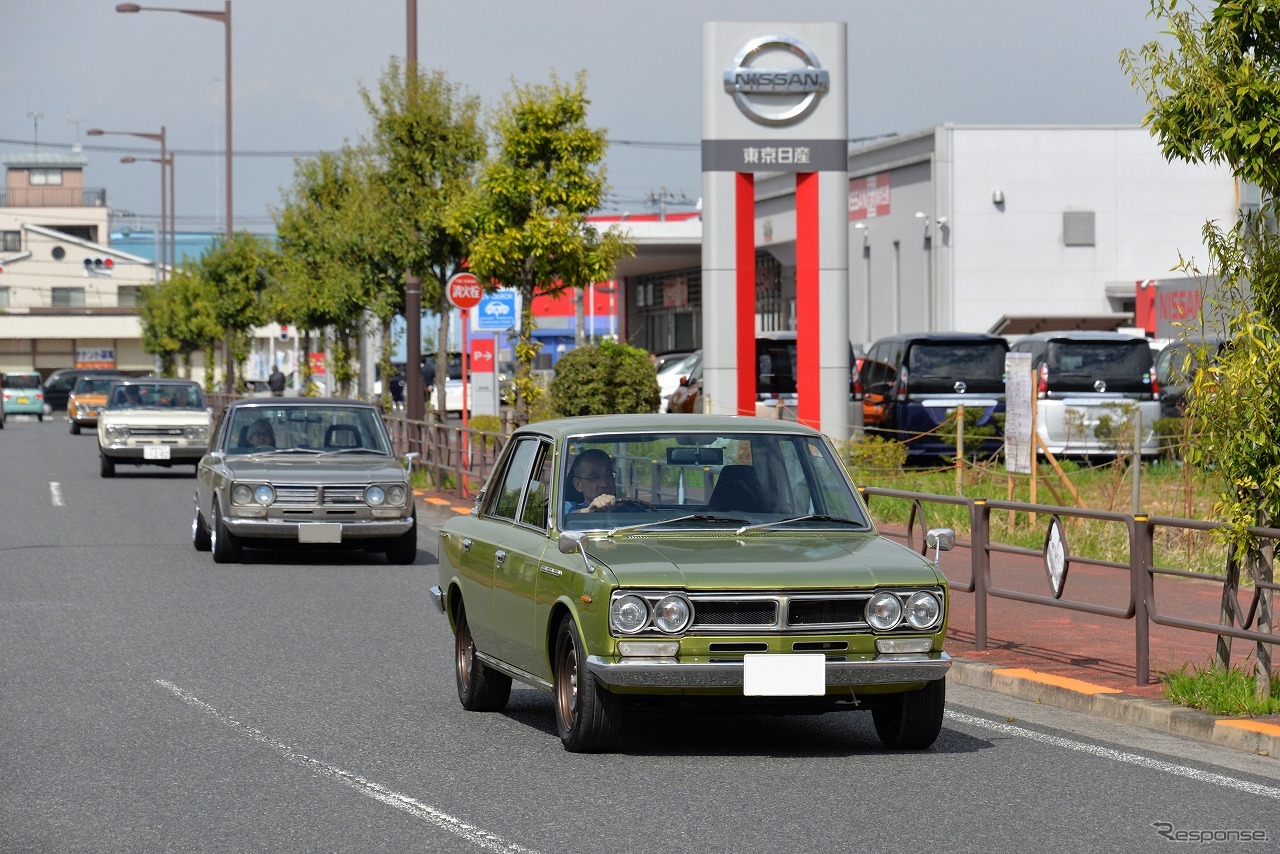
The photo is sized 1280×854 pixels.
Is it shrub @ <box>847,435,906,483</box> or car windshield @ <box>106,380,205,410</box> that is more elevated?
car windshield @ <box>106,380,205,410</box>

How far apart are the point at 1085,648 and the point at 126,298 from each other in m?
107

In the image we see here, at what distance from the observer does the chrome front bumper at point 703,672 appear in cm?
749

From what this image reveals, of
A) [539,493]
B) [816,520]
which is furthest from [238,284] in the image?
[816,520]

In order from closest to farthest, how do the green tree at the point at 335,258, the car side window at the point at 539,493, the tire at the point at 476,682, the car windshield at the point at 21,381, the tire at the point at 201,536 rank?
the car side window at the point at 539,493 < the tire at the point at 476,682 < the tire at the point at 201,536 < the green tree at the point at 335,258 < the car windshield at the point at 21,381

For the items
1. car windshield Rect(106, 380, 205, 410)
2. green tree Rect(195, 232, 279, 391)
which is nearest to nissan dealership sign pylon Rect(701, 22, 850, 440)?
car windshield Rect(106, 380, 205, 410)

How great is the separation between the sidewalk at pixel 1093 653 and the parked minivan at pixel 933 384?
1344 centimetres

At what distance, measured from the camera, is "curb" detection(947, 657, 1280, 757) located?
27.1 ft

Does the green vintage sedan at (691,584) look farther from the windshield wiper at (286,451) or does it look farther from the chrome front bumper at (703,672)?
the windshield wiper at (286,451)

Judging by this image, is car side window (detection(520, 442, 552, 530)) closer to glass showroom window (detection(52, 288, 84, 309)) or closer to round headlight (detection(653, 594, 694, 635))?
round headlight (detection(653, 594, 694, 635))

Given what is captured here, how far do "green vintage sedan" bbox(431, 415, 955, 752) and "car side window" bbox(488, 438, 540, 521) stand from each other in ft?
0.06

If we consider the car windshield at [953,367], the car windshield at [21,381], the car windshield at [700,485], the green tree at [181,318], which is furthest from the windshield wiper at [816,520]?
the car windshield at [21,381]

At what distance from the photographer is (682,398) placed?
31.1 m

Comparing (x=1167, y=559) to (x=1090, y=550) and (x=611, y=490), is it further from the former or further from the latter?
(x=611, y=490)

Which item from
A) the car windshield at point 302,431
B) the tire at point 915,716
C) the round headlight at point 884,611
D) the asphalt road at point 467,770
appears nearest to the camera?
the asphalt road at point 467,770
